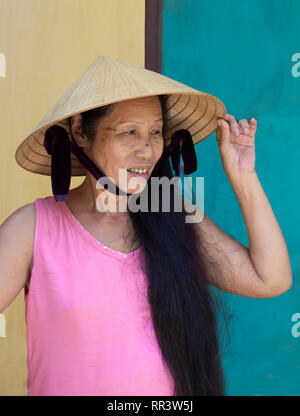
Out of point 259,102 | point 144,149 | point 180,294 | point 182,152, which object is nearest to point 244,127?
point 182,152

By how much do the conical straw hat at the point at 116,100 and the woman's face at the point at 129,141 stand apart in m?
0.09

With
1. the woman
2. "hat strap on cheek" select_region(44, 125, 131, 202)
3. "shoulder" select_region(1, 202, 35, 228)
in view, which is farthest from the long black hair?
"shoulder" select_region(1, 202, 35, 228)

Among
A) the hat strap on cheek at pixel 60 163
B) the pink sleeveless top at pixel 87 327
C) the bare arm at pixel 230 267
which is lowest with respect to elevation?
the pink sleeveless top at pixel 87 327

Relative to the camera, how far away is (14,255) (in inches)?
75.4

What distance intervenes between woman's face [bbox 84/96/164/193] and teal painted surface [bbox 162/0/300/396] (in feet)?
3.30

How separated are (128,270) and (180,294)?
201 millimetres

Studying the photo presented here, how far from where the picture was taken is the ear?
213 cm

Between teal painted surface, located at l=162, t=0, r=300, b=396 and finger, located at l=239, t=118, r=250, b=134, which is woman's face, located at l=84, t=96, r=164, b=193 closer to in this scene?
finger, located at l=239, t=118, r=250, b=134

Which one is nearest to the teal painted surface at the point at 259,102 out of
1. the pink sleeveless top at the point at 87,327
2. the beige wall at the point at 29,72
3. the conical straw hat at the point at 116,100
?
the beige wall at the point at 29,72

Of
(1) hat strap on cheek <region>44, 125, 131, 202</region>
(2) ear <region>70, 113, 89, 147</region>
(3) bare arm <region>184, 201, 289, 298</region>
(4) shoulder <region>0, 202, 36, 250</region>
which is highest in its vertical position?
(2) ear <region>70, 113, 89, 147</region>

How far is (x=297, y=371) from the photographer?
2980 millimetres

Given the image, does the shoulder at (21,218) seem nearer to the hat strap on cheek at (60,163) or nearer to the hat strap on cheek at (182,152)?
the hat strap on cheek at (60,163)

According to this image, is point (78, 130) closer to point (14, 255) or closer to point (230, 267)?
point (14, 255)

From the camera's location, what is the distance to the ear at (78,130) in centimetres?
213
